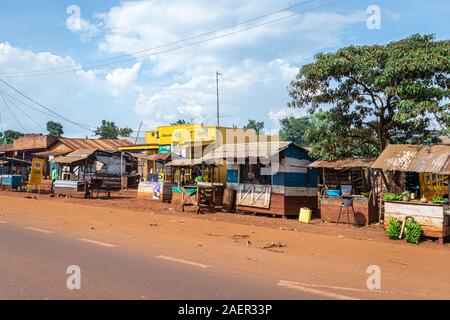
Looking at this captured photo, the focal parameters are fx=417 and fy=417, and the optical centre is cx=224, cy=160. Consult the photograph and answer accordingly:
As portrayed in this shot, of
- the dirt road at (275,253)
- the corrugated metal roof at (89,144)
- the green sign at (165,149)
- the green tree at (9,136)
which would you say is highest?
the green tree at (9,136)

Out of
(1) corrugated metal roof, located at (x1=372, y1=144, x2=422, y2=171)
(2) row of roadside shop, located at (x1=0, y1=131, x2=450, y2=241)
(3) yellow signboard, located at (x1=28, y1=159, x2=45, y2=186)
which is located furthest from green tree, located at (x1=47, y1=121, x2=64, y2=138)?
(1) corrugated metal roof, located at (x1=372, y1=144, x2=422, y2=171)

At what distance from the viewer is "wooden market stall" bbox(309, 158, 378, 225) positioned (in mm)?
14367

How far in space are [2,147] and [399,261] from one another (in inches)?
2066

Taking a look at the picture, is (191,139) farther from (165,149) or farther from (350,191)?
(350,191)

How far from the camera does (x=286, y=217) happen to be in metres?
16.5

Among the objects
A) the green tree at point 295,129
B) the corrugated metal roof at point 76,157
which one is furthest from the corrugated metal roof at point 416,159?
the green tree at point 295,129

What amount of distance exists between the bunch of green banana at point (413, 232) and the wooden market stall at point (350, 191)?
3176 millimetres

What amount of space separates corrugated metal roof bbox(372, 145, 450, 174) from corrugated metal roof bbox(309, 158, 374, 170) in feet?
4.47

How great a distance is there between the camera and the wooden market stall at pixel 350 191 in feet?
47.1

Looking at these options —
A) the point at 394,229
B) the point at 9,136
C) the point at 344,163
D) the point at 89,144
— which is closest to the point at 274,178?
the point at 344,163

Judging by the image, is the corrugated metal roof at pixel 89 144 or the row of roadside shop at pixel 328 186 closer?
the row of roadside shop at pixel 328 186

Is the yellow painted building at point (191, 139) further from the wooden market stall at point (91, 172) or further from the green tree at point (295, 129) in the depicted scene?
the green tree at point (295, 129)

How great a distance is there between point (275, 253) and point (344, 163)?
280 inches

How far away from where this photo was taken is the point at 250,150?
55.9 ft
